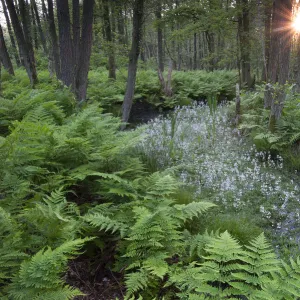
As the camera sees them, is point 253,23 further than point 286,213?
Yes

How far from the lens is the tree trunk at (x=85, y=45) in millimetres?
7297

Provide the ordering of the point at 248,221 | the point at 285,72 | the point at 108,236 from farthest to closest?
the point at 285,72, the point at 248,221, the point at 108,236

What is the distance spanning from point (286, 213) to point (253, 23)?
12444mm

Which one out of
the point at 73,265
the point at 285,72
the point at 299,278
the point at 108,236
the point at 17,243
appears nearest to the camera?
the point at 299,278

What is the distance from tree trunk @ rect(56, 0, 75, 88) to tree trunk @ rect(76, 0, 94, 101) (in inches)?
9.1

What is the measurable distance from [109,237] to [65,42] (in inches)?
237

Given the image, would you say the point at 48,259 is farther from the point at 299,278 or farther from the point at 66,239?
the point at 299,278

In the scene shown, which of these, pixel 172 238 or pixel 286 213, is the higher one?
pixel 172 238

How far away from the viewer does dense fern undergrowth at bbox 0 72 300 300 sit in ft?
6.24

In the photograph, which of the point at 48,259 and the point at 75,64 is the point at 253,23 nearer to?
the point at 75,64

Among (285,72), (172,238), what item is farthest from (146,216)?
(285,72)

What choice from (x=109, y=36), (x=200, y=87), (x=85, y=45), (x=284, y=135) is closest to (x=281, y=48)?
(x=284, y=135)

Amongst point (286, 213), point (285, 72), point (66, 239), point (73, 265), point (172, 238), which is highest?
point (285, 72)

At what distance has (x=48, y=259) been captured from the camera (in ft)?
6.26
